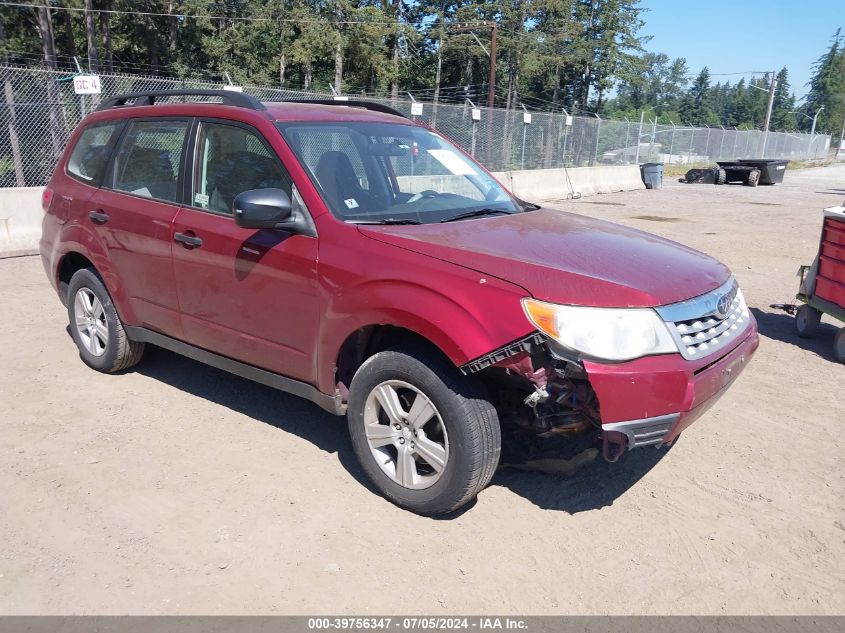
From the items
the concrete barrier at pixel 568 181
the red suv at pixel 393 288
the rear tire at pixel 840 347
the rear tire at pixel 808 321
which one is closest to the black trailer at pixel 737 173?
the concrete barrier at pixel 568 181

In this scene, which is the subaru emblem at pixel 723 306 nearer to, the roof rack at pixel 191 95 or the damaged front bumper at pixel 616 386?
the damaged front bumper at pixel 616 386

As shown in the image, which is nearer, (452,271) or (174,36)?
(452,271)

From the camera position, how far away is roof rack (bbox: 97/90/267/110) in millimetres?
4227

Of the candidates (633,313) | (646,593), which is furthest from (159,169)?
(646,593)

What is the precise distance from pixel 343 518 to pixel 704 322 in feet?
6.50

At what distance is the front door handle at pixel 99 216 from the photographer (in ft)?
16.0

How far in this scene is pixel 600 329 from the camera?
10.1 ft

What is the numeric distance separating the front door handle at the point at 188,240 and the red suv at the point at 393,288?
0.01 metres

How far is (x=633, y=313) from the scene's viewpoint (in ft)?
10.2

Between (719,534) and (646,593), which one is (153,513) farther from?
(719,534)

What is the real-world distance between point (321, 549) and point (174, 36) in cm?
4576

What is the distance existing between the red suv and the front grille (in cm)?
1

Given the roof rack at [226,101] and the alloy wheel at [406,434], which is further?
the roof rack at [226,101]

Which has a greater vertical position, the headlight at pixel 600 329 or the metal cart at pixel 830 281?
the headlight at pixel 600 329
